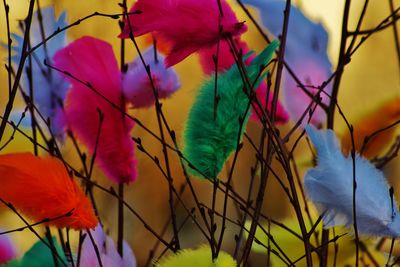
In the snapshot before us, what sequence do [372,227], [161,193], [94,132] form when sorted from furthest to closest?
[161,193] → [94,132] → [372,227]

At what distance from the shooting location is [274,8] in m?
0.68

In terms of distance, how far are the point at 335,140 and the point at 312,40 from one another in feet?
0.65

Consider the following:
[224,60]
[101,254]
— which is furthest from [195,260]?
[224,60]

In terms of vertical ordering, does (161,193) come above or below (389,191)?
above

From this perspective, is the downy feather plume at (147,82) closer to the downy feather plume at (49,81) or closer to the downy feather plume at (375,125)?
the downy feather plume at (49,81)

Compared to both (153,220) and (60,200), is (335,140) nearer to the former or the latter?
A: (60,200)

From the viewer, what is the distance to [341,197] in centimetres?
51

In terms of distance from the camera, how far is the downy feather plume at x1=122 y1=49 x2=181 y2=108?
2.13 ft

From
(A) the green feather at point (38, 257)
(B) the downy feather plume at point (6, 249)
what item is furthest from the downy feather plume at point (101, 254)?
(B) the downy feather plume at point (6, 249)

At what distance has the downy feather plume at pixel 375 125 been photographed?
28.2 inches

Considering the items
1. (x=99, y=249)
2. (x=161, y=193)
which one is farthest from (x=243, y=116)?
(x=161, y=193)

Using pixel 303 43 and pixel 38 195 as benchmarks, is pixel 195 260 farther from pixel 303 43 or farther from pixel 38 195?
pixel 303 43

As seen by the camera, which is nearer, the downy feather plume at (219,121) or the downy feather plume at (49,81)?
the downy feather plume at (219,121)

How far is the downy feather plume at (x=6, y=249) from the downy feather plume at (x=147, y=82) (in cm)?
21
